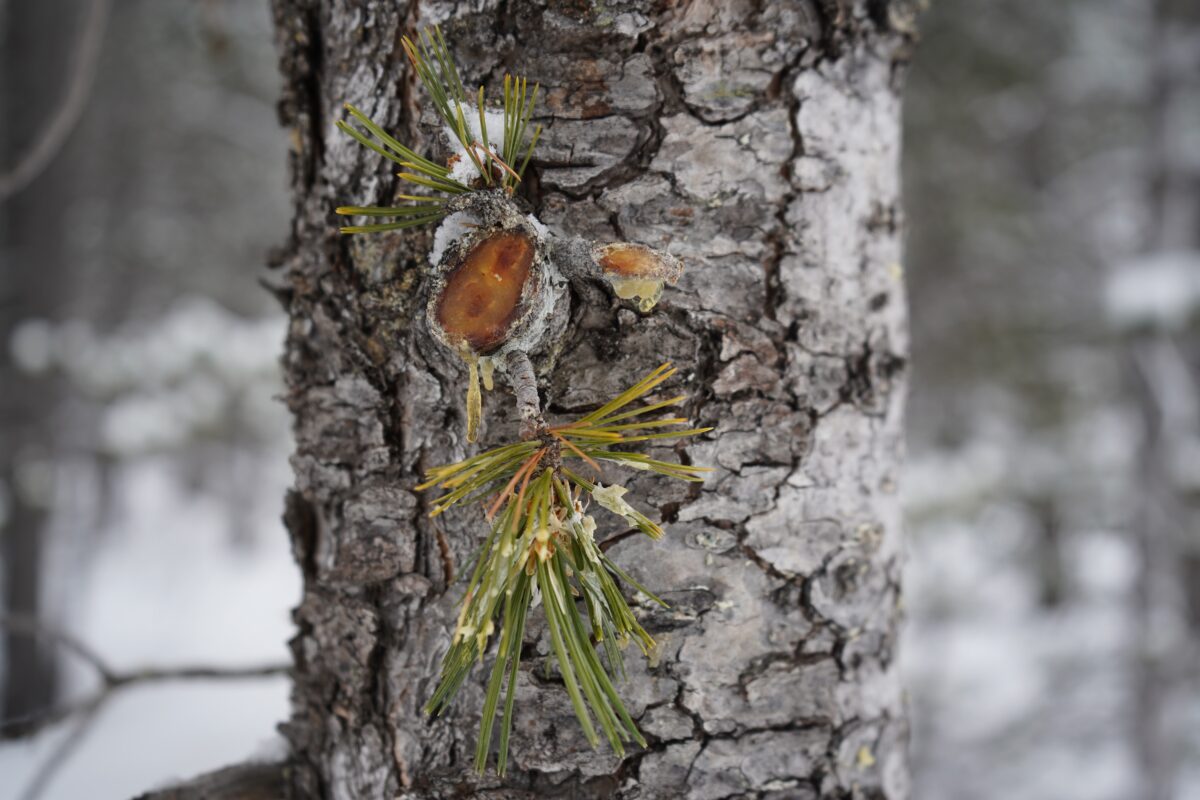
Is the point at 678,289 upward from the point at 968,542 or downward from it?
upward

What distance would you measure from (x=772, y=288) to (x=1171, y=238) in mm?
4179

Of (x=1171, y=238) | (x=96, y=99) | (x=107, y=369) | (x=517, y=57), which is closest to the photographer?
(x=517, y=57)

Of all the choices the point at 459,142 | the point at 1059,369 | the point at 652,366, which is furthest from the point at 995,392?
the point at 459,142

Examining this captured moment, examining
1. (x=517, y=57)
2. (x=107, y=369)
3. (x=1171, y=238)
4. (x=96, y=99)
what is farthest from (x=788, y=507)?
(x=96, y=99)

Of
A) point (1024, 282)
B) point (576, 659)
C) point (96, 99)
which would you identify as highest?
point (96, 99)

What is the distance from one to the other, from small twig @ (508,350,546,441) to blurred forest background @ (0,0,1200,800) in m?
→ 3.58

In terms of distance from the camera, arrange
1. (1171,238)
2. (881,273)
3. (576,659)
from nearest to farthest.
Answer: (576,659), (881,273), (1171,238)

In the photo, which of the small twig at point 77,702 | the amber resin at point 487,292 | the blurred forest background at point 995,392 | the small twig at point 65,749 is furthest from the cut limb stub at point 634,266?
the blurred forest background at point 995,392

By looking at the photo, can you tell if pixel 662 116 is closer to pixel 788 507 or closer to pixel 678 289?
pixel 678 289

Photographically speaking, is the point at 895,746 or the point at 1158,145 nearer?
the point at 895,746

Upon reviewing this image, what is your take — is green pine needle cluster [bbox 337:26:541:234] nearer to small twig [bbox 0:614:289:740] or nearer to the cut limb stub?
the cut limb stub

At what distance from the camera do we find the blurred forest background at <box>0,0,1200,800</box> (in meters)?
3.84

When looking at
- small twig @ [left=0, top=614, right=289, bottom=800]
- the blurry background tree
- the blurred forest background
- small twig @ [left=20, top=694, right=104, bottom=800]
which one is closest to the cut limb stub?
small twig @ [left=0, top=614, right=289, bottom=800]

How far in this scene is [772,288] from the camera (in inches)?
30.2
